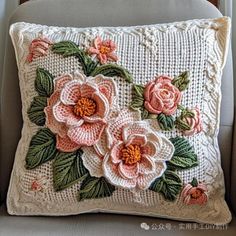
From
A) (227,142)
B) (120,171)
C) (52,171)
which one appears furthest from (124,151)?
(227,142)

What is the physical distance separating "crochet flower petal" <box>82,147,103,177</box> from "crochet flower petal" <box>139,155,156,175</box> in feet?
0.27

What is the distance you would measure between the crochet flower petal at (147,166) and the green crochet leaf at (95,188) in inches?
2.8

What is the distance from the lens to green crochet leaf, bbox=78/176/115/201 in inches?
36.0

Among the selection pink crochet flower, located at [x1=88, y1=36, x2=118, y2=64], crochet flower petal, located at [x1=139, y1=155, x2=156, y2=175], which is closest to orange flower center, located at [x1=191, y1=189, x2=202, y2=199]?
crochet flower petal, located at [x1=139, y1=155, x2=156, y2=175]

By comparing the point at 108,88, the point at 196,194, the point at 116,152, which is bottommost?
the point at 196,194

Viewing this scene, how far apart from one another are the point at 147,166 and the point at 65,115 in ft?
0.64

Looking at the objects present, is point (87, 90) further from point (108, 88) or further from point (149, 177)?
point (149, 177)

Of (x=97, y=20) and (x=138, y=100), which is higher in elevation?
(x=97, y=20)

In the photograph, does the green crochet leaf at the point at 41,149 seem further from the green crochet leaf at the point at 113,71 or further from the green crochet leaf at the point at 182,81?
the green crochet leaf at the point at 182,81

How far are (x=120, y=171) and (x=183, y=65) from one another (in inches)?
10.1

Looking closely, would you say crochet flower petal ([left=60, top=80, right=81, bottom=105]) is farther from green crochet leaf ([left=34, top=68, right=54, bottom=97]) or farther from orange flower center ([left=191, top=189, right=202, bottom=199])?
orange flower center ([left=191, top=189, right=202, bottom=199])

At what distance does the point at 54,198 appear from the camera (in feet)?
3.09

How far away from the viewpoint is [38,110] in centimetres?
96

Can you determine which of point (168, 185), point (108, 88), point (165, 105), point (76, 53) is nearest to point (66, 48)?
point (76, 53)
